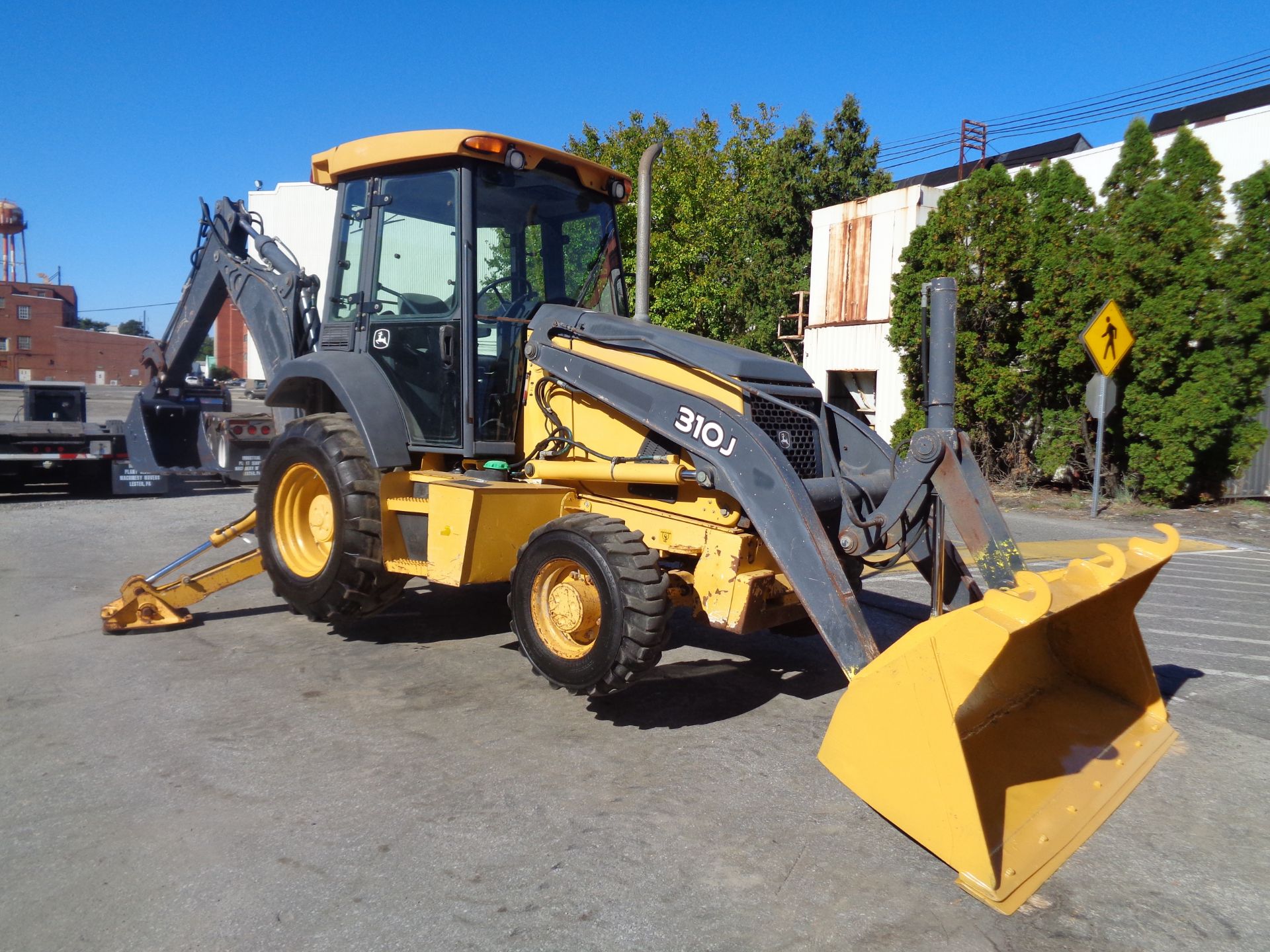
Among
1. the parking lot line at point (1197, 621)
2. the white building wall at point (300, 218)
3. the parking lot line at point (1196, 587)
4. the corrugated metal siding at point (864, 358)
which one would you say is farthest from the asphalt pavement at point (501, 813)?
the white building wall at point (300, 218)

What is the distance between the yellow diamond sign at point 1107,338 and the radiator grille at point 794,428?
33.1ft

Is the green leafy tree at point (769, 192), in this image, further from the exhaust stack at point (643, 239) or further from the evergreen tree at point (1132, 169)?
the exhaust stack at point (643, 239)

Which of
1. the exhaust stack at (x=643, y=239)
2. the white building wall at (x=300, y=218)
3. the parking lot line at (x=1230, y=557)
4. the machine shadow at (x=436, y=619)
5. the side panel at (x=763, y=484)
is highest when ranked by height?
the white building wall at (x=300, y=218)

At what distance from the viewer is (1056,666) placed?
463 cm

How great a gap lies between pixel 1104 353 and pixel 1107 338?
24 cm

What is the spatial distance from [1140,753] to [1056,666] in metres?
0.56

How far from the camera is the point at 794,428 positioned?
16.5ft

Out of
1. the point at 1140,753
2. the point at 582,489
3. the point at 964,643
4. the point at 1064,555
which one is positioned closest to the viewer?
the point at 964,643

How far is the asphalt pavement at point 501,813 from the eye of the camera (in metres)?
2.96

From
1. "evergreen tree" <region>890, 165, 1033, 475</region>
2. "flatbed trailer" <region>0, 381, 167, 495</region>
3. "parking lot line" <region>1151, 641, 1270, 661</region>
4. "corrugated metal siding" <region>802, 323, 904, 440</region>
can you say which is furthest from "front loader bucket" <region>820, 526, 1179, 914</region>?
"corrugated metal siding" <region>802, 323, 904, 440</region>

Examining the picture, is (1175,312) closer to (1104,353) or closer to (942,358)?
(1104,353)

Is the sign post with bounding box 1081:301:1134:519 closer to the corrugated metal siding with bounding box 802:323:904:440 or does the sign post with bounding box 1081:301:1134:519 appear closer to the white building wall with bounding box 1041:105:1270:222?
the white building wall with bounding box 1041:105:1270:222

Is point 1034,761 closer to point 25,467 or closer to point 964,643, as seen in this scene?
point 964,643

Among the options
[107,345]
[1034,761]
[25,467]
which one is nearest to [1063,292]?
[1034,761]
